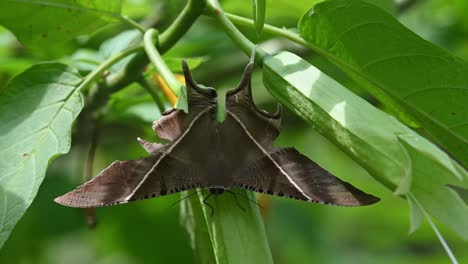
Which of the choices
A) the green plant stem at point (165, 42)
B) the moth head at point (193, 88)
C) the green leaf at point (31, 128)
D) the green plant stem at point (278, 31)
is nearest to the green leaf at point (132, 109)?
the green plant stem at point (165, 42)

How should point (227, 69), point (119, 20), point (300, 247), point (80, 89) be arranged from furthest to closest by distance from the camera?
point (300, 247) → point (227, 69) → point (119, 20) → point (80, 89)

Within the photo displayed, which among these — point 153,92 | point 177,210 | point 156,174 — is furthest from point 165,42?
point 177,210

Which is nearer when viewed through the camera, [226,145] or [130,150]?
[226,145]

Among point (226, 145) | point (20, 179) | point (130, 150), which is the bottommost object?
point (130, 150)

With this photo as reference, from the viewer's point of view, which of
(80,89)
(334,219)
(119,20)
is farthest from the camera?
(334,219)

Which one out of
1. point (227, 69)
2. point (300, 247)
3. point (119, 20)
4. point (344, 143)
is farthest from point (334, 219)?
point (344, 143)

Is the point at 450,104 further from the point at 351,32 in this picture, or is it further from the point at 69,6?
the point at 69,6

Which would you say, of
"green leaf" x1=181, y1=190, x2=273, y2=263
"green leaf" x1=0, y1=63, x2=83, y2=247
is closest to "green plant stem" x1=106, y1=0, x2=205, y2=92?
"green leaf" x1=0, y1=63, x2=83, y2=247
